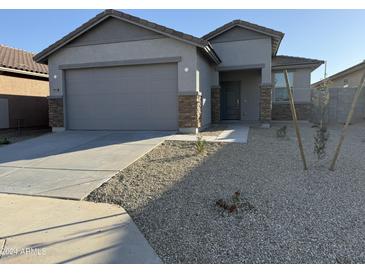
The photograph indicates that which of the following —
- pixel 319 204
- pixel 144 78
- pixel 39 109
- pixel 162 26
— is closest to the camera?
pixel 319 204

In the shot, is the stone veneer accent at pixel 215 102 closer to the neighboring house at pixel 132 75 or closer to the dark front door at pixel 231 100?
the neighboring house at pixel 132 75

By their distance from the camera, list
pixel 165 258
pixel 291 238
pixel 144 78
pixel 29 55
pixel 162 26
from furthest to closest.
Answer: pixel 29 55 < pixel 144 78 < pixel 162 26 < pixel 291 238 < pixel 165 258

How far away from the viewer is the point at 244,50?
1420 centimetres

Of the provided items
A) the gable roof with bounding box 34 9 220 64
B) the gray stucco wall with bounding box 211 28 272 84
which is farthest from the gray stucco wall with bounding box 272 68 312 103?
the gable roof with bounding box 34 9 220 64

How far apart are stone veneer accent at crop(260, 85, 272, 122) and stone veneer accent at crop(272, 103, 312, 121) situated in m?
3.75

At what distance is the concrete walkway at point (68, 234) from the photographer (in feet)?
9.82

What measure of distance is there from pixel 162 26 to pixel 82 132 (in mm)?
5509

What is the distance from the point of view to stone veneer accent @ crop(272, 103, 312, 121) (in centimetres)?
1705

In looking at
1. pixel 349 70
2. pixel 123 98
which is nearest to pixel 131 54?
pixel 123 98

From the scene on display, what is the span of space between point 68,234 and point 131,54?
29.9 feet

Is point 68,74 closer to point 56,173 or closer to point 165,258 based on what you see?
point 56,173

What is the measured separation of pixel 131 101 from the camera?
11617mm

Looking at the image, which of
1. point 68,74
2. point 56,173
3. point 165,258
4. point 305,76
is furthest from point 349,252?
point 305,76

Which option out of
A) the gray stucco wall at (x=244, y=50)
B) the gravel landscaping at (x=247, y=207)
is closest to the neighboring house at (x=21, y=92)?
the gray stucco wall at (x=244, y=50)
